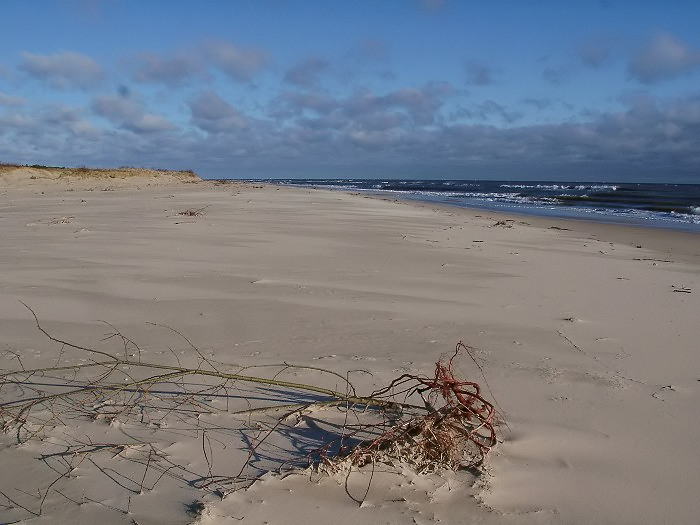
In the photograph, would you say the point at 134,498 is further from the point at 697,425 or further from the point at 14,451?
the point at 697,425

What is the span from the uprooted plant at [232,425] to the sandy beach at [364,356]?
2cm

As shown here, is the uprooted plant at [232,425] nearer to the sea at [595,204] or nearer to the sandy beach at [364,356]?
the sandy beach at [364,356]

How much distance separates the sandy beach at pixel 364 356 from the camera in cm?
171

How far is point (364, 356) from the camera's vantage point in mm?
3047

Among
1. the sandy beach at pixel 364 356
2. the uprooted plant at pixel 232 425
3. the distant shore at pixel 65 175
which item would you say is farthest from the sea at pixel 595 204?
the distant shore at pixel 65 175

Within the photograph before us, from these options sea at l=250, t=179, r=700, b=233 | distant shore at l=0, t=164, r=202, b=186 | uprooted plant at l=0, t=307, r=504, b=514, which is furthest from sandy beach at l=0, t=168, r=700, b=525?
distant shore at l=0, t=164, r=202, b=186

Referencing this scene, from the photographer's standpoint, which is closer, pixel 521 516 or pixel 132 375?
pixel 521 516

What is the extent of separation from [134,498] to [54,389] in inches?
42.4

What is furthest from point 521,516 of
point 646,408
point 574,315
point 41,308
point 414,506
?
point 41,308

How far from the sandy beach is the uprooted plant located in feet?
0.05

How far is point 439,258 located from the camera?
6.46m

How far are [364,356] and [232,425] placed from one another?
1.06 m

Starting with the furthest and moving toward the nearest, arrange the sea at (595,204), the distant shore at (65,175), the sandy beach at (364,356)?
the distant shore at (65,175) → the sea at (595,204) → the sandy beach at (364,356)

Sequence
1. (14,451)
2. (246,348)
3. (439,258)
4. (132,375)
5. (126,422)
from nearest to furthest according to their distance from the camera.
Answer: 1. (14,451)
2. (126,422)
3. (132,375)
4. (246,348)
5. (439,258)
